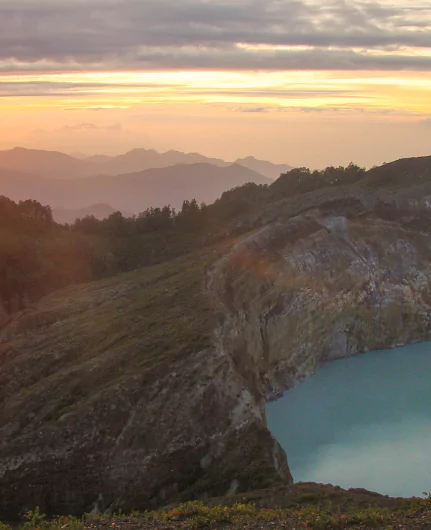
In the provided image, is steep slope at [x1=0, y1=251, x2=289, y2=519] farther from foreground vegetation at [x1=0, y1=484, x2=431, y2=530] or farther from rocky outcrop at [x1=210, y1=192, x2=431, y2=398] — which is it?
foreground vegetation at [x1=0, y1=484, x2=431, y2=530]

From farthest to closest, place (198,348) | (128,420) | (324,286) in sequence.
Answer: (324,286) < (198,348) < (128,420)

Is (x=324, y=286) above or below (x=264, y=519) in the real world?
above

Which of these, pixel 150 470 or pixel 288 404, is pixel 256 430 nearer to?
pixel 150 470

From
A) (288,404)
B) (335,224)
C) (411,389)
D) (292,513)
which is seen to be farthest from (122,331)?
(335,224)

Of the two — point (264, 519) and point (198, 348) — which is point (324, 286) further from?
point (264, 519)

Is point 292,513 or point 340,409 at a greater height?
point 292,513

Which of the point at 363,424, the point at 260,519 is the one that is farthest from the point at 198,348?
the point at 260,519

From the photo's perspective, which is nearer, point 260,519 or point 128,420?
point 260,519
